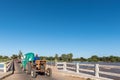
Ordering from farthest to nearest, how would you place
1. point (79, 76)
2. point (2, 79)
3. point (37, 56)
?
1. point (37, 56)
2. point (79, 76)
3. point (2, 79)

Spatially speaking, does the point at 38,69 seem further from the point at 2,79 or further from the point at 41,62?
the point at 2,79

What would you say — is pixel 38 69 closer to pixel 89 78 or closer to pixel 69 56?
pixel 89 78

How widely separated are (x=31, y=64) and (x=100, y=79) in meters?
6.83

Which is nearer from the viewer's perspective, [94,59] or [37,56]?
[37,56]

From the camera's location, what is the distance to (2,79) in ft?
60.1

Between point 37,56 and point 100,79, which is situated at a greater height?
point 37,56

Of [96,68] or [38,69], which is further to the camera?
[38,69]

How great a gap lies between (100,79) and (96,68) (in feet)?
3.78

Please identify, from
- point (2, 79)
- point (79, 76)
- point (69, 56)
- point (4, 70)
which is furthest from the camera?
point (69, 56)

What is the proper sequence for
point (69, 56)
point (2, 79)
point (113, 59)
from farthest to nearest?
point (113, 59) < point (69, 56) < point (2, 79)

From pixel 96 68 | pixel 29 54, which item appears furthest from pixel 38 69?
pixel 96 68

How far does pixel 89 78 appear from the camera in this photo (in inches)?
727

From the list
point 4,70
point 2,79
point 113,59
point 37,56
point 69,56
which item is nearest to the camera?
point 2,79

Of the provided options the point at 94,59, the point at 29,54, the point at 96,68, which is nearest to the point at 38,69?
the point at 29,54
